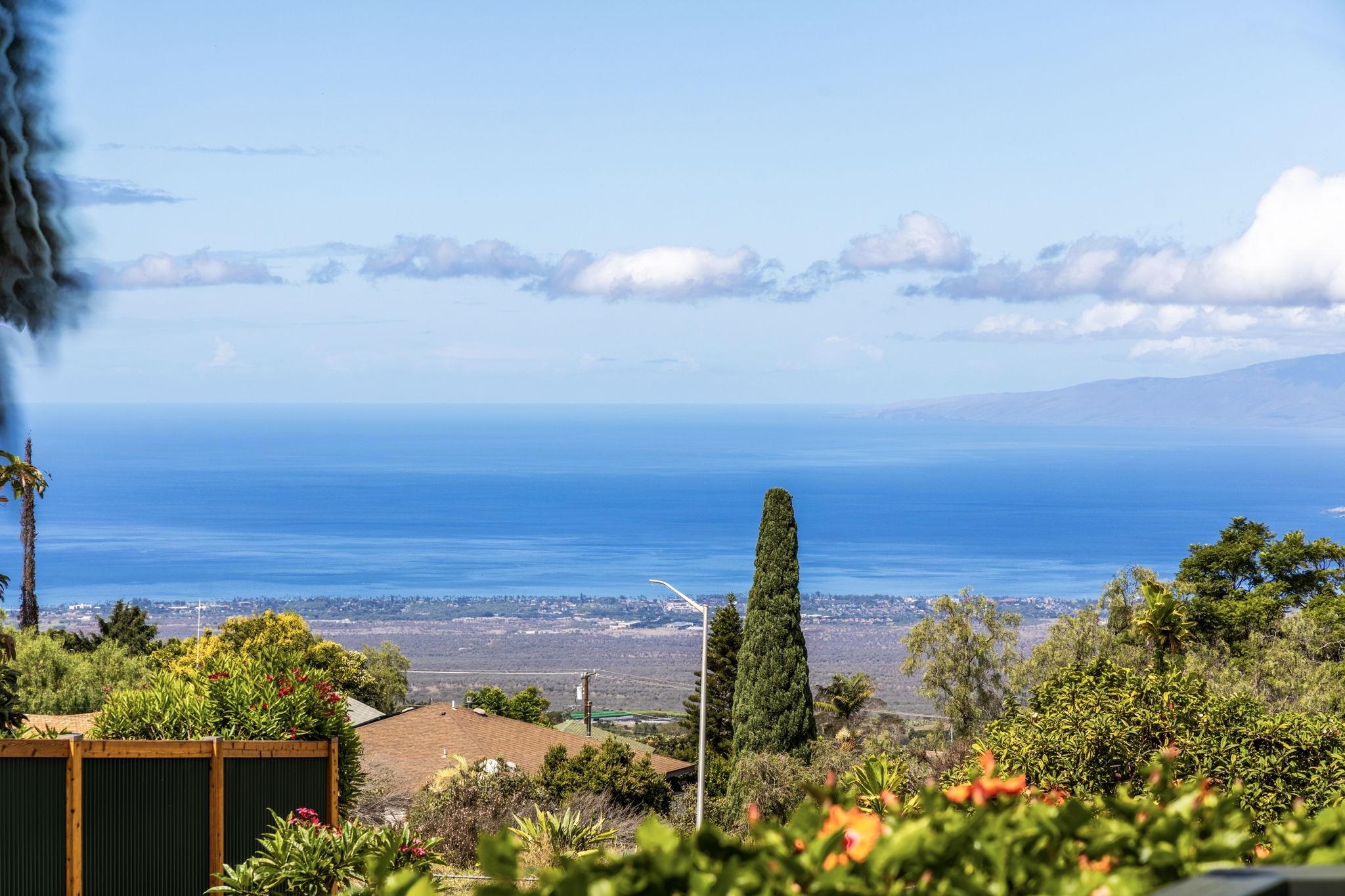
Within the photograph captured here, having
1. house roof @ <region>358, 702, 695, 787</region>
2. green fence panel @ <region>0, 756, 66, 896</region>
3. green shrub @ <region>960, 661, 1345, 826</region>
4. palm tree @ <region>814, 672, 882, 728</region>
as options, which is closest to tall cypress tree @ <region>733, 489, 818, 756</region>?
house roof @ <region>358, 702, 695, 787</region>

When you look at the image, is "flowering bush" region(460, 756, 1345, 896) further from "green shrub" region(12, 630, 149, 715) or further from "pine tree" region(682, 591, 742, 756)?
"pine tree" region(682, 591, 742, 756)

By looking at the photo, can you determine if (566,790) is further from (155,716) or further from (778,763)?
(155,716)

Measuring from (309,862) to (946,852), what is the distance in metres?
8.49

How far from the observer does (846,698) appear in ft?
190

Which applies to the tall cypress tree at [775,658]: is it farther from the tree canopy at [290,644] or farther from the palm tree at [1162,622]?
the tree canopy at [290,644]

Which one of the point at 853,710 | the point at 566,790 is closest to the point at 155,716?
the point at 566,790

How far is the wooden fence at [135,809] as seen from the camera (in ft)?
32.1

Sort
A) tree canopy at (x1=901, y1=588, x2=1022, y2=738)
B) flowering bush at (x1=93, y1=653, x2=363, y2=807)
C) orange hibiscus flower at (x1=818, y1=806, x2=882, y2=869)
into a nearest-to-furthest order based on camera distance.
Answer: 1. orange hibiscus flower at (x1=818, y1=806, x2=882, y2=869)
2. flowering bush at (x1=93, y1=653, x2=363, y2=807)
3. tree canopy at (x1=901, y1=588, x2=1022, y2=738)

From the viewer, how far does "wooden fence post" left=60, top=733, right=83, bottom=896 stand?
396 inches

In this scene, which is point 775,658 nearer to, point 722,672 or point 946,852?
point 722,672

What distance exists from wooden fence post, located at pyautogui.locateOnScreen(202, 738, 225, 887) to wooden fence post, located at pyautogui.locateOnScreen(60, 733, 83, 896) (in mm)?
1099

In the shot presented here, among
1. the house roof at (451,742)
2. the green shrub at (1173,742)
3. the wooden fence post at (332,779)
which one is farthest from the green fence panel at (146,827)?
the house roof at (451,742)

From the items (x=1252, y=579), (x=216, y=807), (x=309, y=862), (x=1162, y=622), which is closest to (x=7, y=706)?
(x=216, y=807)

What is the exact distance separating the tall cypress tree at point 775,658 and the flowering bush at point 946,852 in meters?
35.9
